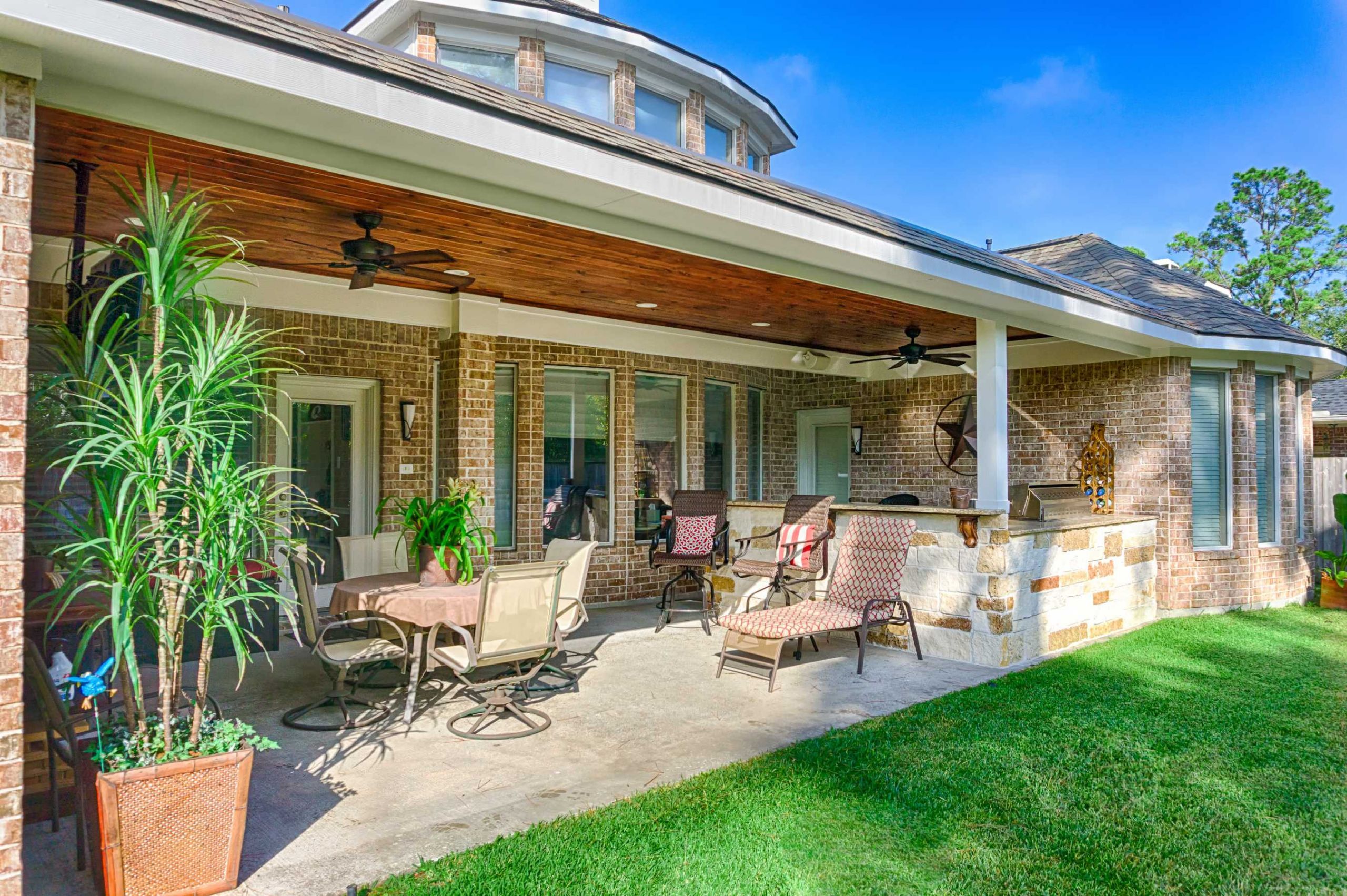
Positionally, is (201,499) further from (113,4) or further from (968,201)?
(968,201)

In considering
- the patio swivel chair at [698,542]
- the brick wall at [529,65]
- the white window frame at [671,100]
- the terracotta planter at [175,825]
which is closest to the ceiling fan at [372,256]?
the terracotta planter at [175,825]

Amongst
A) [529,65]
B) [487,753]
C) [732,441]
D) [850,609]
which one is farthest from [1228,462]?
[529,65]

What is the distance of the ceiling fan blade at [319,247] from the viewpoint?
4973 millimetres

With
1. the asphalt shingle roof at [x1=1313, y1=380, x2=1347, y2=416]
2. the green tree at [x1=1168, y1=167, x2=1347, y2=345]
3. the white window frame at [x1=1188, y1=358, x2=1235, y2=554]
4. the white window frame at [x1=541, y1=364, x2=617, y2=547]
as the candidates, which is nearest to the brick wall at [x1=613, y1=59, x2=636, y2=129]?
the white window frame at [x1=541, y1=364, x2=617, y2=547]

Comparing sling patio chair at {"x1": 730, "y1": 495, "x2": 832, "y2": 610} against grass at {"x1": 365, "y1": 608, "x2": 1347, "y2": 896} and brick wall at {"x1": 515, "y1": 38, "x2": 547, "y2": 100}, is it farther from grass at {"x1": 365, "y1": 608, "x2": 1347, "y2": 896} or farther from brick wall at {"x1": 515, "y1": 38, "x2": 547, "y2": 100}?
brick wall at {"x1": 515, "y1": 38, "x2": 547, "y2": 100}

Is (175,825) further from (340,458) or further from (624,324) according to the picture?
(624,324)

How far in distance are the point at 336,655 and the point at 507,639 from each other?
0.90m

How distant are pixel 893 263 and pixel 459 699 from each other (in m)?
3.70

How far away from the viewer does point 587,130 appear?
3637mm

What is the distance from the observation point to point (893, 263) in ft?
16.4

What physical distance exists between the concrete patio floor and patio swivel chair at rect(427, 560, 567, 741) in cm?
14

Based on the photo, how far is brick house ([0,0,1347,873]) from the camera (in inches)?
110

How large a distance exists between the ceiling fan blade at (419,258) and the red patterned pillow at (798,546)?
347cm

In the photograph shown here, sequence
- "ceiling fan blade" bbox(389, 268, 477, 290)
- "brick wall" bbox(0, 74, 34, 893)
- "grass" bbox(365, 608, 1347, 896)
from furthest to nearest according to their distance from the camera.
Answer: "ceiling fan blade" bbox(389, 268, 477, 290) → "grass" bbox(365, 608, 1347, 896) → "brick wall" bbox(0, 74, 34, 893)
